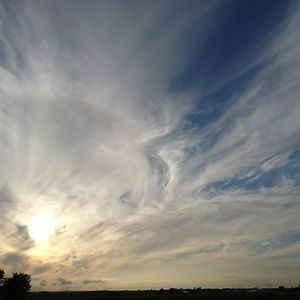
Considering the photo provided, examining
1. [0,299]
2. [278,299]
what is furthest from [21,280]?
[278,299]

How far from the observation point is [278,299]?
12950cm

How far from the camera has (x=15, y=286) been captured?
419 ft

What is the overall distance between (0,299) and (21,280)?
9096 mm

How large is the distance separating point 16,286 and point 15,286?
1.08 ft

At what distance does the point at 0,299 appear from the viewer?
122 meters

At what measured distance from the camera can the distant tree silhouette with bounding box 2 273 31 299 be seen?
127 m

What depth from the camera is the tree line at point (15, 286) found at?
418ft

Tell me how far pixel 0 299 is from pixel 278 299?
89437mm

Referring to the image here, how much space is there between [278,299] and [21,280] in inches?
3353

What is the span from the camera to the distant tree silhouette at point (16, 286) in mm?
127375

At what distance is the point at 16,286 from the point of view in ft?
419

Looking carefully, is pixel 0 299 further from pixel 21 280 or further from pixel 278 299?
pixel 278 299

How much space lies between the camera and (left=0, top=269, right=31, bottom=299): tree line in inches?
5015
